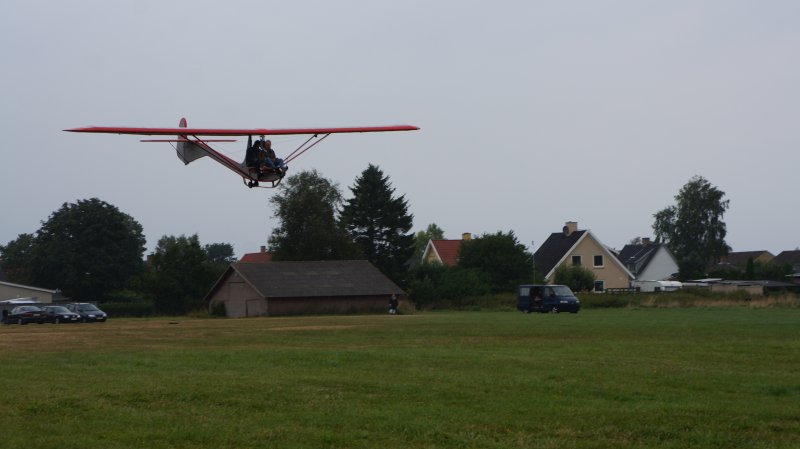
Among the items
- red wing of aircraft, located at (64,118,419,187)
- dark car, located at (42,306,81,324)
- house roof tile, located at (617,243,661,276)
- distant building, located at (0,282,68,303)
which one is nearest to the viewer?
red wing of aircraft, located at (64,118,419,187)

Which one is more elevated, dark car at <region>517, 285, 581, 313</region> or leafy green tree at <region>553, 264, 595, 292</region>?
leafy green tree at <region>553, 264, 595, 292</region>

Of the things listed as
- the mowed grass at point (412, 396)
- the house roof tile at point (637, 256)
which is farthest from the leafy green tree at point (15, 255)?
the mowed grass at point (412, 396)

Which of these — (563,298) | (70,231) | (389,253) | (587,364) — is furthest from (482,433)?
(70,231)

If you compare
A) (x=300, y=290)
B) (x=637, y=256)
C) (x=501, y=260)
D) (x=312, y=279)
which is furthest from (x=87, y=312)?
(x=637, y=256)

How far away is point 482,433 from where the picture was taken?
38.0 feet

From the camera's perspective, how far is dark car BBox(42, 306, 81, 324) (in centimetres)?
5725

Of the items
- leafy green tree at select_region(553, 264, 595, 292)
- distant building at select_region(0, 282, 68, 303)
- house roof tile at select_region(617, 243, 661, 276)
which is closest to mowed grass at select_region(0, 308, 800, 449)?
leafy green tree at select_region(553, 264, 595, 292)

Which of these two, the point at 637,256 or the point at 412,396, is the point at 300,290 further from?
the point at 637,256

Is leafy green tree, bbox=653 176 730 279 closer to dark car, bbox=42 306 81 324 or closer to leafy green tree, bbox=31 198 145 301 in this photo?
leafy green tree, bbox=31 198 145 301

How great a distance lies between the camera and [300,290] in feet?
232

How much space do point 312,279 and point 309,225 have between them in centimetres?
2785

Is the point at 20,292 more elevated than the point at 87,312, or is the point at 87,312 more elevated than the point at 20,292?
the point at 20,292

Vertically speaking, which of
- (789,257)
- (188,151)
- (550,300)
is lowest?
(550,300)

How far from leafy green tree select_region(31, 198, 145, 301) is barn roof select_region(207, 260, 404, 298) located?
28932 mm
